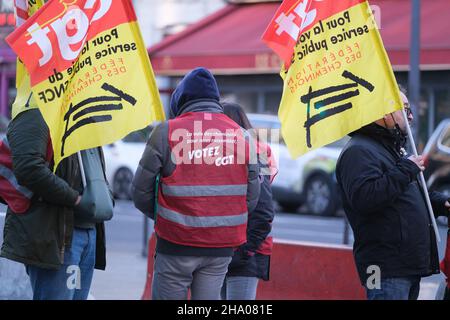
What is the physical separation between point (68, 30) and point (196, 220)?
4.15ft

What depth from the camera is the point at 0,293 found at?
7277mm

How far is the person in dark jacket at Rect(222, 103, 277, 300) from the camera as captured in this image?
594cm

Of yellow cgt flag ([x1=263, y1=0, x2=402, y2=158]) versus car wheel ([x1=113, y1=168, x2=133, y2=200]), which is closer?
yellow cgt flag ([x1=263, y1=0, x2=402, y2=158])

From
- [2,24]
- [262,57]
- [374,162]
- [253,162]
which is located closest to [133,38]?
[253,162]

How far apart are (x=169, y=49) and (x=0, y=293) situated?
1872cm

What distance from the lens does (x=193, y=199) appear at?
16.3 feet

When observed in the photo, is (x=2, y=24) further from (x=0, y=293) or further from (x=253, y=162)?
(x=253, y=162)

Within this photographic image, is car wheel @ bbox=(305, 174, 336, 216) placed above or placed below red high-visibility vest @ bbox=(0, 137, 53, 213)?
below

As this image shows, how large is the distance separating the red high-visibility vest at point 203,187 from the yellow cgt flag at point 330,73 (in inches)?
20.1

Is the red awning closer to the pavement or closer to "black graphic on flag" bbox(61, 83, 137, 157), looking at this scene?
the pavement

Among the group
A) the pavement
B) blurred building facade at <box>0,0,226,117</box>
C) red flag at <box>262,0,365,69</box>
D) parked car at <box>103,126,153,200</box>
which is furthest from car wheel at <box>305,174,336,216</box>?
red flag at <box>262,0,365,69</box>

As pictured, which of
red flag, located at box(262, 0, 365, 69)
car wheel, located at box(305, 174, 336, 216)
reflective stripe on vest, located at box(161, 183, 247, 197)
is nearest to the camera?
reflective stripe on vest, located at box(161, 183, 247, 197)

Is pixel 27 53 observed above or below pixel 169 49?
below

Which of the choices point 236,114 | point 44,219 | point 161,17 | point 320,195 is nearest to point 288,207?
point 320,195
